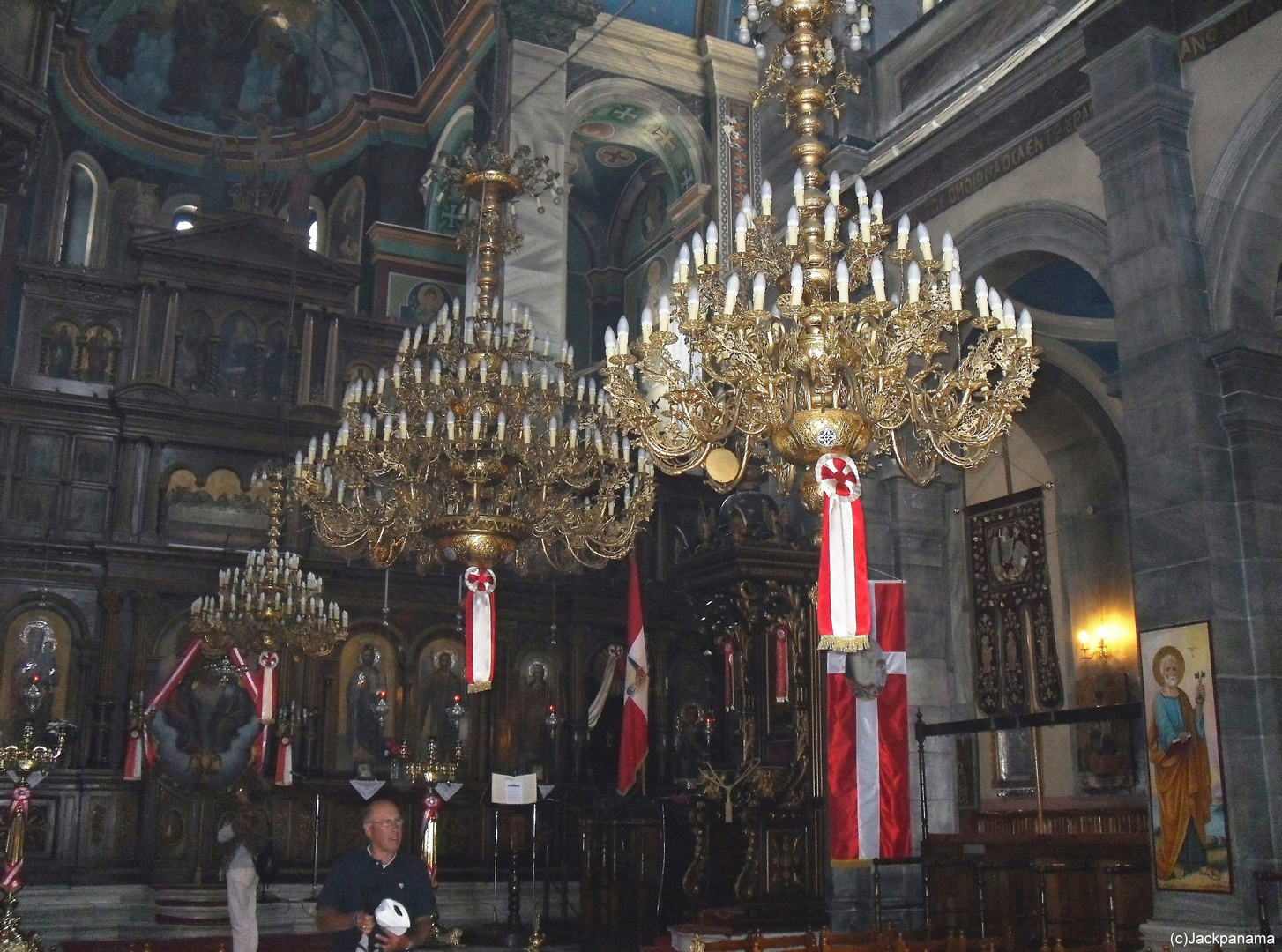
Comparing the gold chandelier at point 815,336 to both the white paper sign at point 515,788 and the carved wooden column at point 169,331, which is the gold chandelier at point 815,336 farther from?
the carved wooden column at point 169,331

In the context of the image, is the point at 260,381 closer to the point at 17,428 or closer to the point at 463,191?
the point at 17,428

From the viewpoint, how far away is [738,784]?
10977 millimetres

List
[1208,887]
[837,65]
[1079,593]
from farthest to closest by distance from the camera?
[1079,593] → [837,65] → [1208,887]

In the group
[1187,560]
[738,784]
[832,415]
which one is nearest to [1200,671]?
[1187,560]

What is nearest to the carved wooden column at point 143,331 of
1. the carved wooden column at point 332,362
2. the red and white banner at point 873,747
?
the carved wooden column at point 332,362

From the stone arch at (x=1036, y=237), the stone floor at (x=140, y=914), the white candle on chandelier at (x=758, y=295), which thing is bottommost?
the stone floor at (x=140, y=914)

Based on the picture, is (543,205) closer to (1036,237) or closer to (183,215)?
(1036,237)

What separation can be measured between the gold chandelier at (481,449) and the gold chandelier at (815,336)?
6.96 ft

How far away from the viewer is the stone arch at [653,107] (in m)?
15.7

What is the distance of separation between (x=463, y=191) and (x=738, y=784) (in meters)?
5.75

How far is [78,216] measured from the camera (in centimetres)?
1761

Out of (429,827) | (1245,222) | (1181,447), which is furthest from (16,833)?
(1245,222)

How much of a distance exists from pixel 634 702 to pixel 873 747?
9.90 feet

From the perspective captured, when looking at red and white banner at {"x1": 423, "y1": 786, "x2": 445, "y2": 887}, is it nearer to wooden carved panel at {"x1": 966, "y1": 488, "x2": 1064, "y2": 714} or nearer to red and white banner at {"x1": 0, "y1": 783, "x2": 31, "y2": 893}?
red and white banner at {"x1": 0, "y1": 783, "x2": 31, "y2": 893}
